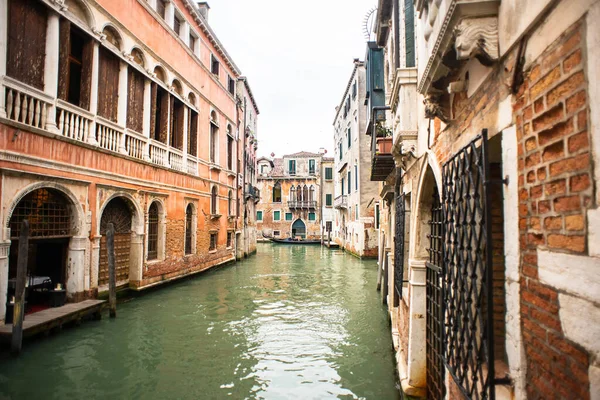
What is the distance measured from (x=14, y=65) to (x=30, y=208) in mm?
2384

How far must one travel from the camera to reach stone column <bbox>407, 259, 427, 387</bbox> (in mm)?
3920

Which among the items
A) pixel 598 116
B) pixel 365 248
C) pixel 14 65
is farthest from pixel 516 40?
pixel 365 248

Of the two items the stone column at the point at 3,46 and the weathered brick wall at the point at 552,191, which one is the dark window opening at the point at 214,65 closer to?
the stone column at the point at 3,46

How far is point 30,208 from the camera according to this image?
6.65 meters

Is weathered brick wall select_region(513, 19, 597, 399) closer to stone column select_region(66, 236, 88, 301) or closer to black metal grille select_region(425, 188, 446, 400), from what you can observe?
black metal grille select_region(425, 188, 446, 400)

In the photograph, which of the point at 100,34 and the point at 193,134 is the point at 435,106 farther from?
the point at 193,134

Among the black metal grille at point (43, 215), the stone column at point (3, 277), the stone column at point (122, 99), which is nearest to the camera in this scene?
the stone column at point (3, 277)

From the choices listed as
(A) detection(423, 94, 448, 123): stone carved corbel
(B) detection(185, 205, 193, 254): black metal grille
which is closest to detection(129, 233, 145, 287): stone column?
(B) detection(185, 205, 193, 254): black metal grille

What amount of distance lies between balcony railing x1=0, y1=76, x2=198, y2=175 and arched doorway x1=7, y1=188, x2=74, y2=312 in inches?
48.3

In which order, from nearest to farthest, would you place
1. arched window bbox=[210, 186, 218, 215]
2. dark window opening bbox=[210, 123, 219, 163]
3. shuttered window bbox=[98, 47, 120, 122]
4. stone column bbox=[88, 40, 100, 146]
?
stone column bbox=[88, 40, 100, 146]
shuttered window bbox=[98, 47, 120, 122]
arched window bbox=[210, 186, 218, 215]
dark window opening bbox=[210, 123, 219, 163]

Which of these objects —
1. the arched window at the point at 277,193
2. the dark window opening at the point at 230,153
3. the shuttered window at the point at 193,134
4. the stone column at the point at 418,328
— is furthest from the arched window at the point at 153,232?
the arched window at the point at 277,193

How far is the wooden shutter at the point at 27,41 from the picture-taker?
6.21 metres

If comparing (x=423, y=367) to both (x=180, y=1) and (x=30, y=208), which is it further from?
(x=180, y=1)

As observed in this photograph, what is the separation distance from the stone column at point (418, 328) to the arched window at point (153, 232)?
845 cm
